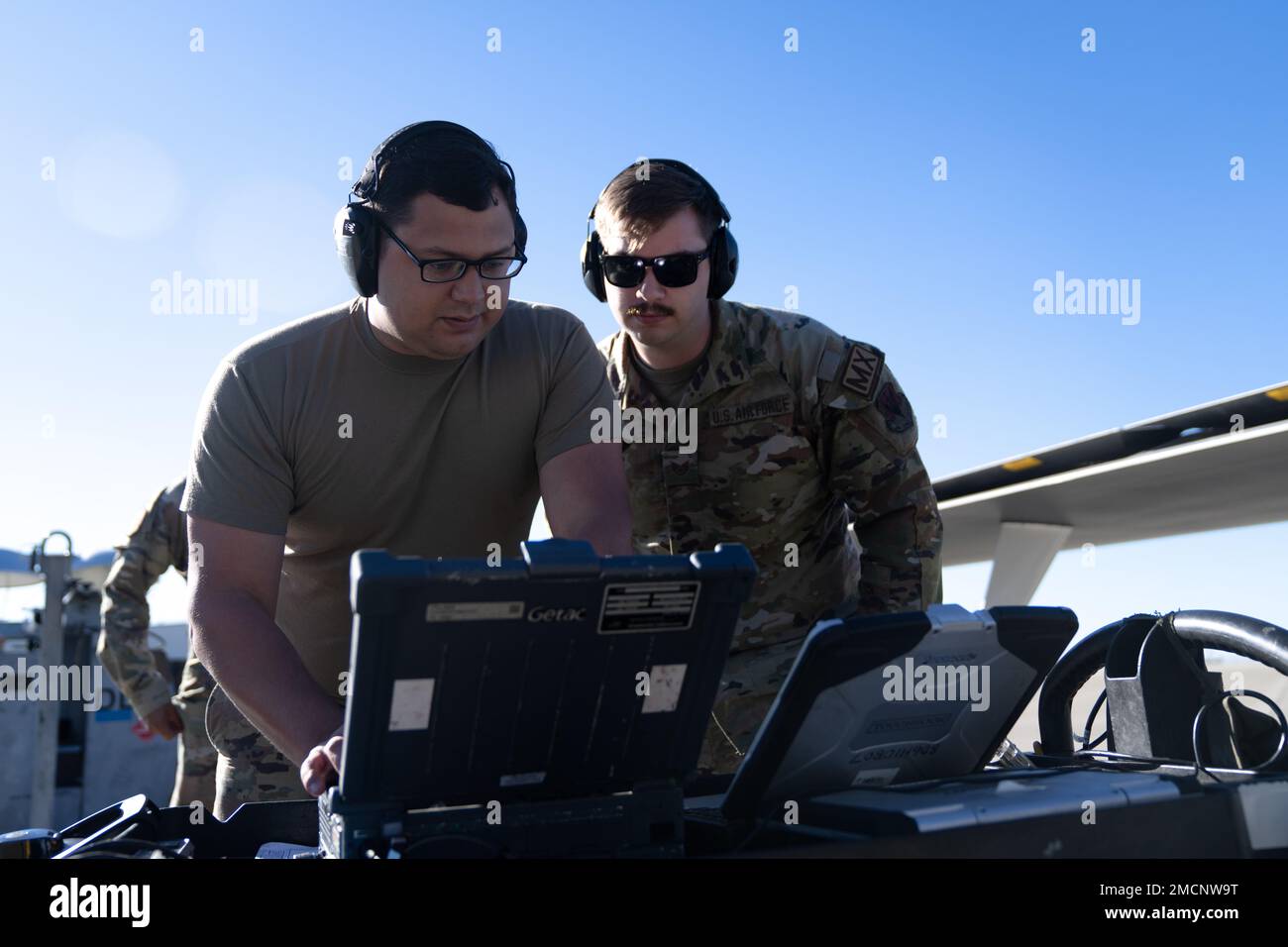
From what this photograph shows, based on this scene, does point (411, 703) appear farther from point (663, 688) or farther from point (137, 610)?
point (137, 610)

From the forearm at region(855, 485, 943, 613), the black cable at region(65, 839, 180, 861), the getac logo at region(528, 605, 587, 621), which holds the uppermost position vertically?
the forearm at region(855, 485, 943, 613)

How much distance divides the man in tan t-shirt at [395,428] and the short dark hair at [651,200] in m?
0.44

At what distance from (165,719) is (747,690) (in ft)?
10.9

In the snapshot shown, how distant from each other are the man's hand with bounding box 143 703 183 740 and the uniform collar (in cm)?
320

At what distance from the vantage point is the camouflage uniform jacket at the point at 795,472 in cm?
309

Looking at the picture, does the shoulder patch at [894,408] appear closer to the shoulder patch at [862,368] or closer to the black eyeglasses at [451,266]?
the shoulder patch at [862,368]

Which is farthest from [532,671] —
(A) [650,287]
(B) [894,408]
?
(B) [894,408]

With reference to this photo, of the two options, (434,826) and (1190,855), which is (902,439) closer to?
(1190,855)

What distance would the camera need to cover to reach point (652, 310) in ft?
9.80

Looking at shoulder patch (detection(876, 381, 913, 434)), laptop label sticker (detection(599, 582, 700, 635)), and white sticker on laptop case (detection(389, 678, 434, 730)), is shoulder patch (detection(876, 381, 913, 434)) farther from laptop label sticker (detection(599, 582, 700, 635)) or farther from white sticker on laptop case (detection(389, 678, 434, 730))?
white sticker on laptop case (detection(389, 678, 434, 730))

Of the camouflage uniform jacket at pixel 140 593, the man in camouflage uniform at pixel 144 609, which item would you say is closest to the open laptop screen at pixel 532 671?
the man in camouflage uniform at pixel 144 609

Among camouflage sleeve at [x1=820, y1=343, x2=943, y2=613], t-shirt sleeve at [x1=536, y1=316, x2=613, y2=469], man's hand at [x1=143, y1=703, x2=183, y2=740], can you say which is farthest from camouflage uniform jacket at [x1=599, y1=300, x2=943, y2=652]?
man's hand at [x1=143, y1=703, x2=183, y2=740]

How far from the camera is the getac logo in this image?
136cm

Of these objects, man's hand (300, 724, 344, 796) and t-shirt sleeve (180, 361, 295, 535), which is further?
t-shirt sleeve (180, 361, 295, 535)
